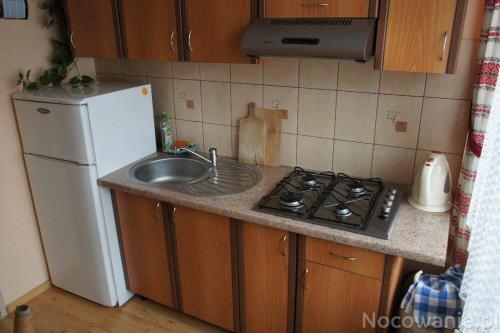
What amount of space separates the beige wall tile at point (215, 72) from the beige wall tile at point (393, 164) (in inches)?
35.5

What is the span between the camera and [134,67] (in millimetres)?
2545

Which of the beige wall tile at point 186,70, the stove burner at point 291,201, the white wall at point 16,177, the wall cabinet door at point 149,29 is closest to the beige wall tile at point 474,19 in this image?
the stove burner at point 291,201

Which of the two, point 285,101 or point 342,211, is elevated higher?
point 285,101

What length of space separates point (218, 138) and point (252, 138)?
25 centimetres

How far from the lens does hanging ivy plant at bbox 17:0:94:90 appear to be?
2230 mm

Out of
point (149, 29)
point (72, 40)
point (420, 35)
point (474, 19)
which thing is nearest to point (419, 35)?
point (420, 35)

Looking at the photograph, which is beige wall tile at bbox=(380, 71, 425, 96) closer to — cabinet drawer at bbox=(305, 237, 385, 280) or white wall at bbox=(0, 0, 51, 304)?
cabinet drawer at bbox=(305, 237, 385, 280)

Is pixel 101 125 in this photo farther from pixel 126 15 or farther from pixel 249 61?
pixel 249 61

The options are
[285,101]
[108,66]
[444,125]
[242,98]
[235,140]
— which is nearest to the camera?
[444,125]

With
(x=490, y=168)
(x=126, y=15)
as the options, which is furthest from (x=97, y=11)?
(x=490, y=168)

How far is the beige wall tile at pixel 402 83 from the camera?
181cm

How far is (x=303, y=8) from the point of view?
5.36ft

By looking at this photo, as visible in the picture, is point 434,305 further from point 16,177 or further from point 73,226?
point 16,177

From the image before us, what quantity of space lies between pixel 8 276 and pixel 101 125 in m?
1.10
